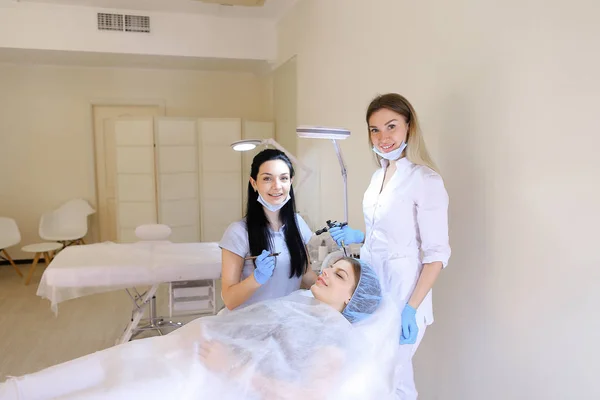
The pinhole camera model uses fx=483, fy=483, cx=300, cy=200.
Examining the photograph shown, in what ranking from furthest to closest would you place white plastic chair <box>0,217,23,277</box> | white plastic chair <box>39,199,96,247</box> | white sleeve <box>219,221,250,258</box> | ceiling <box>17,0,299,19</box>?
white plastic chair <box>39,199,96,247</box> < white plastic chair <box>0,217,23,277</box> < ceiling <box>17,0,299,19</box> < white sleeve <box>219,221,250,258</box>

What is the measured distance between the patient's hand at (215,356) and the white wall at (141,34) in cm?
389

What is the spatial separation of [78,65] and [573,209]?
17.7ft

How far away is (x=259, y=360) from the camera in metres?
1.30

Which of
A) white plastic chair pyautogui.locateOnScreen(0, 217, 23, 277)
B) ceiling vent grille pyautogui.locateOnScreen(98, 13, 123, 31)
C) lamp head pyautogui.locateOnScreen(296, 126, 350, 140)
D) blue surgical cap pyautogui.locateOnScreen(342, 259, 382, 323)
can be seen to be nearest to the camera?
blue surgical cap pyautogui.locateOnScreen(342, 259, 382, 323)

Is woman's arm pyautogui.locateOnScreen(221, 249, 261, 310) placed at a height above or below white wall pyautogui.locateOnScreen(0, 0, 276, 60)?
below

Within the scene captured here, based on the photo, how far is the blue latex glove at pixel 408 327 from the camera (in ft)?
5.08

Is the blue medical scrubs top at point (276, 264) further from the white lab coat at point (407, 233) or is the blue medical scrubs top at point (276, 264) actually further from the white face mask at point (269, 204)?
the white lab coat at point (407, 233)

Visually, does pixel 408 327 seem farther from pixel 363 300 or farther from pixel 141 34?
pixel 141 34

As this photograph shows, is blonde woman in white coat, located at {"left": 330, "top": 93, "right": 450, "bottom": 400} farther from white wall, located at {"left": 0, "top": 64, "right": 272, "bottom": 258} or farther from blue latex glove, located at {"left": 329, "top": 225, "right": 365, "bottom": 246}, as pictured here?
white wall, located at {"left": 0, "top": 64, "right": 272, "bottom": 258}

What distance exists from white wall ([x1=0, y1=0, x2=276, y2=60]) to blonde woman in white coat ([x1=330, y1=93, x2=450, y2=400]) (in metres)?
3.45

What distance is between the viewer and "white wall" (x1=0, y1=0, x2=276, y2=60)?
4289 millimetres

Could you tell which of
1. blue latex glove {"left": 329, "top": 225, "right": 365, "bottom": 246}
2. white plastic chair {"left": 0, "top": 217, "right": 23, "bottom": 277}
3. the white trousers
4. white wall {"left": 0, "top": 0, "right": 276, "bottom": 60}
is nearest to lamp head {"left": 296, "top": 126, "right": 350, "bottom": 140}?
blue latex glove {"left": 329, "top": 225, "right": 365, "bottom": 246}

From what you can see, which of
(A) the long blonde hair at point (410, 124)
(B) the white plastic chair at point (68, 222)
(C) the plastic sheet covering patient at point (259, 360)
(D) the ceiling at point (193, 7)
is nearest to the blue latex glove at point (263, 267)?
(C) the plastic sheet covering patient at point (259, 360)

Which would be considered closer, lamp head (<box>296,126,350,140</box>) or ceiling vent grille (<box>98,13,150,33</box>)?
lamp head (<box>296,126,350,140</box>)
